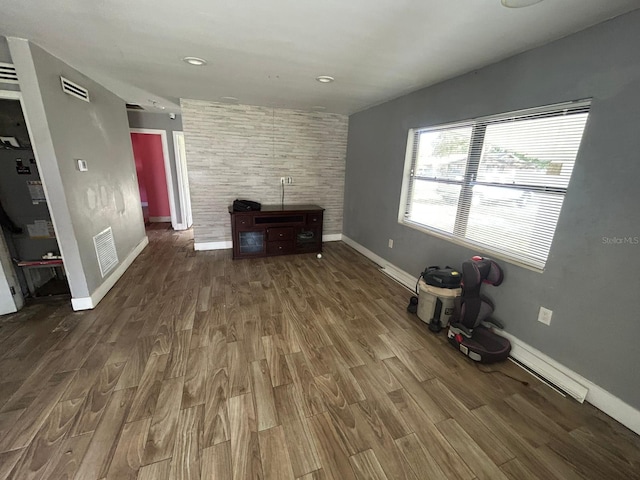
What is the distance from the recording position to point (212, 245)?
441 cm

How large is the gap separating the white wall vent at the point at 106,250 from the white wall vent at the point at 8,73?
143 cm

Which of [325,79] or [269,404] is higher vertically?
[325,79]

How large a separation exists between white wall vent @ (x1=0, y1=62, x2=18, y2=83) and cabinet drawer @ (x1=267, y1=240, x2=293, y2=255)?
296 centimetres

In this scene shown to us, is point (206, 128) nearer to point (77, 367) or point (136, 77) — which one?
point (136, 77)

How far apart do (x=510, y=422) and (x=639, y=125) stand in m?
1.87

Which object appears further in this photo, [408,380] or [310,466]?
[408,380]

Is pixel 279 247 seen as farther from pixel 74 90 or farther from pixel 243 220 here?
pixel 74 90

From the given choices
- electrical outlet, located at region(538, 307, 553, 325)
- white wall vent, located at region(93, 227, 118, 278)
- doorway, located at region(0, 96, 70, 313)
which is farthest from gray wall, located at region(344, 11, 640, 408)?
doorway, located at region(0, 96, 70, 313)

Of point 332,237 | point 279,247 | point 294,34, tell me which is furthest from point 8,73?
point 332,237

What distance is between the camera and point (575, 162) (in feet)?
5.61

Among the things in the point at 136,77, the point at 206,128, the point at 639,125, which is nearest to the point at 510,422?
the point at 639,125

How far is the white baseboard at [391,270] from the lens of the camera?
3.23 meters

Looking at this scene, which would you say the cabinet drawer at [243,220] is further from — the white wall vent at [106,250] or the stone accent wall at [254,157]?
the white wall vent at [106,250]

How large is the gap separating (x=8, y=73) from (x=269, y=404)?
10.4 ft
